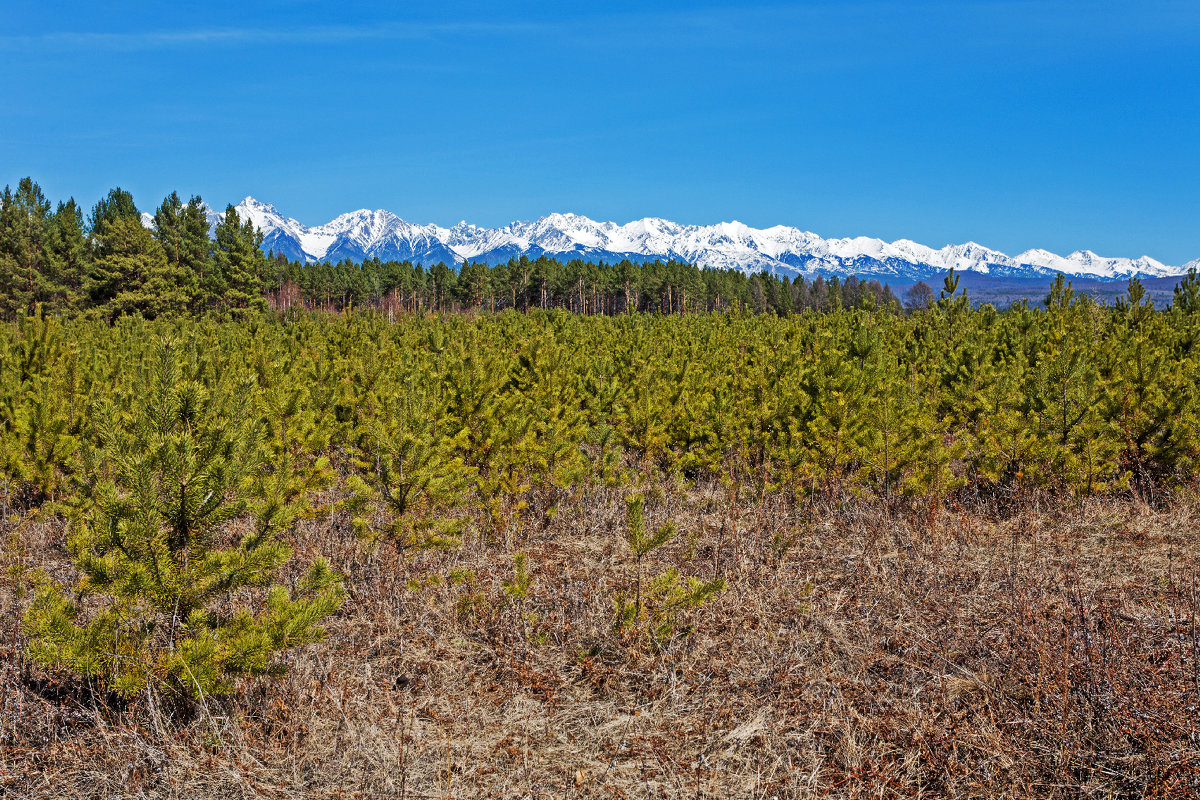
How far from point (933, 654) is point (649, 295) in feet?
270

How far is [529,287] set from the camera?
86.9 metres

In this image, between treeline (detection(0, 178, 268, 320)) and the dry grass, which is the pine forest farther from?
treeline (detection(0, 178, 268, 320))

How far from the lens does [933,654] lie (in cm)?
395

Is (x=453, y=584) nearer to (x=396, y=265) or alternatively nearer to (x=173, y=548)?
(x=173, y=548)

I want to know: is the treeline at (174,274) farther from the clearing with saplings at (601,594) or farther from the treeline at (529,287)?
the clearing with saplings at (601,594)

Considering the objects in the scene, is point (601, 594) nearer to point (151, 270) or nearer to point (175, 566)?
point (175, 566)

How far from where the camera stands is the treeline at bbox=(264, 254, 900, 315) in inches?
3132

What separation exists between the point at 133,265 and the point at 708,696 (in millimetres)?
42740

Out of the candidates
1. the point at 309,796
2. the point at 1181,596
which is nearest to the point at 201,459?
the point at 309,796

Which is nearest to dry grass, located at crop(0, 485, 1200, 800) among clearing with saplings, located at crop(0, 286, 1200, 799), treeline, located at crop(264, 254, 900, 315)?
clearing with saplings, located at crop(0, 286, 1200, 799)

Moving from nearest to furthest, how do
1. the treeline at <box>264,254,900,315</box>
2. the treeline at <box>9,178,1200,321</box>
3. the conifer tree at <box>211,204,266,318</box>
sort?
the treeline at <box>9,178,1200,321</box> → the conifer tree at <box>211,204,266,318</box> → the treeline at <box>264,254,900,315</box>

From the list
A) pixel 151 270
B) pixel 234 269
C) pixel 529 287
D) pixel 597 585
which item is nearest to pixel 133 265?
pixel 151 270

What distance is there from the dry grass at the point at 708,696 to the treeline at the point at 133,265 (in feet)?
121

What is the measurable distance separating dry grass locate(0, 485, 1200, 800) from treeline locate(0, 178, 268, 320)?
121ft
